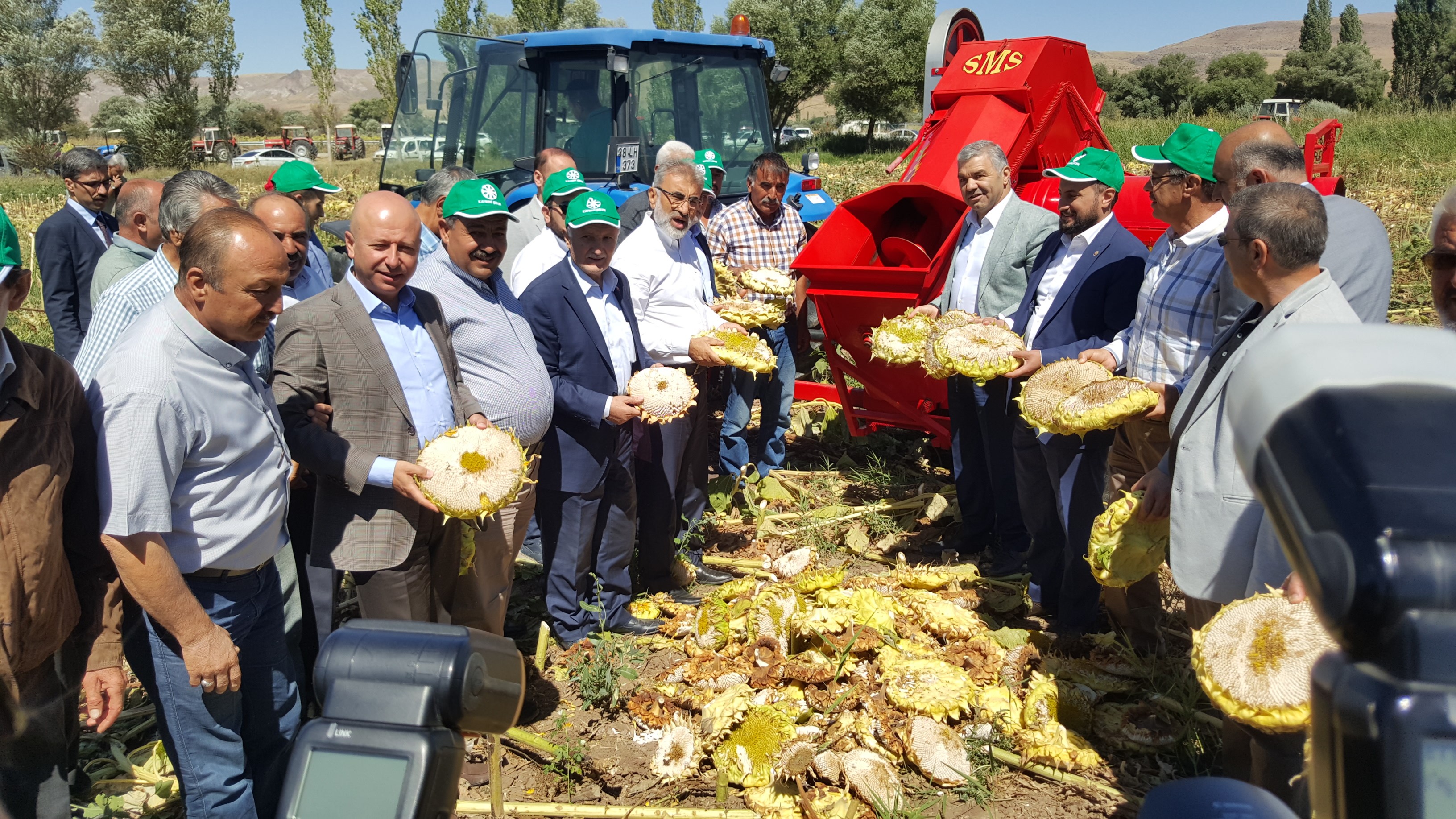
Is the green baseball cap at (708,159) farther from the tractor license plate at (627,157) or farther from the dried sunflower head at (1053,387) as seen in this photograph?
the dried sunflower head at (1053,387)

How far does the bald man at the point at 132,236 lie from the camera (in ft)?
15.6

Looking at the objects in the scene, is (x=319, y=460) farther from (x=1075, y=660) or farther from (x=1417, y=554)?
(x=1075, y=660)

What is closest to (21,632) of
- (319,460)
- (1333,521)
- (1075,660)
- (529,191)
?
(319,460)

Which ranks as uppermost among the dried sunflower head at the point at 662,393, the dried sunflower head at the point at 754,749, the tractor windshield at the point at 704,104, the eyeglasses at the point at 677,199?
the tractor windshield at the point at 704,104

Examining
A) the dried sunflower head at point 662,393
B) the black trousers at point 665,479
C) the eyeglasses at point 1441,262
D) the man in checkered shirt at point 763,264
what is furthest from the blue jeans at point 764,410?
the eyeglasses at point 1441,262

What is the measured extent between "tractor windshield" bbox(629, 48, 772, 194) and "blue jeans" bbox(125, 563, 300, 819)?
20.2 feet

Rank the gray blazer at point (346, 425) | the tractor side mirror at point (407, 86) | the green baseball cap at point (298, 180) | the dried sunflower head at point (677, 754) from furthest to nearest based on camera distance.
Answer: the tractor side mirror at point (407, 86) → the green baseball cap at point (298, 180) → the dried sunflower head at point (677, 754) → the gray blazer at point (346, 425)

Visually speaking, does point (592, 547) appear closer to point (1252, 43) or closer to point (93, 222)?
point (93, 222)

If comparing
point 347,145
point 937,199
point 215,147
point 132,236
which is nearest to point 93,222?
point 132,236

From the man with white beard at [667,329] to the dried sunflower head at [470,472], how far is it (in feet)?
5.83

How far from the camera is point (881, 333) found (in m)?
→ 5.49

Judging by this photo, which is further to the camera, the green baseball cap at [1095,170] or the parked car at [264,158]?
the parked car at [264,158]

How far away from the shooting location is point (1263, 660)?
2.43 metres

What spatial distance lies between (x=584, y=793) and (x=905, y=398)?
3.68m
